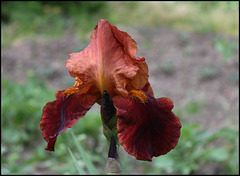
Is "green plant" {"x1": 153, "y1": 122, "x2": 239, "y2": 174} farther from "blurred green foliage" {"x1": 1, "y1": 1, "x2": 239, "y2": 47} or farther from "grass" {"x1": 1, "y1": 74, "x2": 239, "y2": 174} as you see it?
"blurred green foliage" {"x1": 1, "y1": 1, "x2": 239, "y2": 47}

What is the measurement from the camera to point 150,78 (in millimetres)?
5125

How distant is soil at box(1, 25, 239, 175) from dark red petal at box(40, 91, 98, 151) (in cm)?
267

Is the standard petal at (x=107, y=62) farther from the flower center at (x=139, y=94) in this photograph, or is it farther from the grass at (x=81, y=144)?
the grass at (x=81, y=144)

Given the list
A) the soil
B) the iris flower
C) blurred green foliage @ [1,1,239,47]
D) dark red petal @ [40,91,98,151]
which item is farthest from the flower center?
blurred green foliage @ [1,1,239,47]

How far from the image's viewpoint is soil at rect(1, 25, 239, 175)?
13.2ft

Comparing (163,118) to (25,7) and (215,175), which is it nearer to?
(215,175)

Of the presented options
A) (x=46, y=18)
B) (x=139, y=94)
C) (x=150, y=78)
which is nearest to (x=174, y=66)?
(x=150, y=78)

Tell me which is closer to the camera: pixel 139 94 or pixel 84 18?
pixel 139 94

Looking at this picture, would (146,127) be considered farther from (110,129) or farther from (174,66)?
(174,66)

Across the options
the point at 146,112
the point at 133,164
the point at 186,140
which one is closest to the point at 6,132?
the point at 133,164

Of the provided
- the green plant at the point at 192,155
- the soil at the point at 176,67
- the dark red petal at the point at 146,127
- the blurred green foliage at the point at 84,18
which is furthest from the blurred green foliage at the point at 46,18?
the dark red petal at the point at 146,127

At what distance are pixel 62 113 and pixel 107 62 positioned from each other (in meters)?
0.26

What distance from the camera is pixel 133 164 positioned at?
2.87m

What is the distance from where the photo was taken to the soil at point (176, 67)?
13.2 ft
